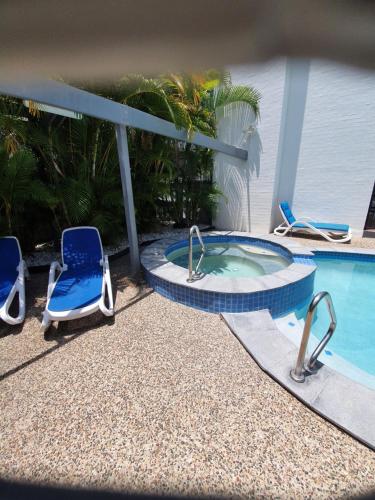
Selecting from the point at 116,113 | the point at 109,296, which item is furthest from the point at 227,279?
the point at 116,113

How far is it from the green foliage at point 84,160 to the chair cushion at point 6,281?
1.18 m

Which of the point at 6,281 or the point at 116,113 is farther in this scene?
the point at 6,281

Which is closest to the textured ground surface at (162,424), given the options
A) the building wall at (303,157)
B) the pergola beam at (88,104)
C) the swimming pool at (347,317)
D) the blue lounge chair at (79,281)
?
the blue lounge chair at (79,281)

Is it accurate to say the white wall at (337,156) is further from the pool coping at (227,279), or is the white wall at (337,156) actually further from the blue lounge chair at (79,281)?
the blue lounge chair at (79,281)

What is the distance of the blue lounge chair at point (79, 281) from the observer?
3.03 m

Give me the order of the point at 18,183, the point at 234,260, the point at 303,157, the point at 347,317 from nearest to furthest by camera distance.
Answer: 1. the point at 347,317
2. the point at 18,183
3. the point at 234,260
4. the point at 303,157

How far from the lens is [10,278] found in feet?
12.1

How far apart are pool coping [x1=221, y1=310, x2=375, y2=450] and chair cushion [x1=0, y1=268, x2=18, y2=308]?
11.0 feet

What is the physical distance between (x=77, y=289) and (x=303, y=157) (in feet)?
26.3

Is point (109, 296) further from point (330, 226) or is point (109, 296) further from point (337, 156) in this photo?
point (337, 156)

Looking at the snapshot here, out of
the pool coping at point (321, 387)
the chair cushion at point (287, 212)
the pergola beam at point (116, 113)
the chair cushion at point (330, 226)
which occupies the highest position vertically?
the pergola beam at point (116, 113)

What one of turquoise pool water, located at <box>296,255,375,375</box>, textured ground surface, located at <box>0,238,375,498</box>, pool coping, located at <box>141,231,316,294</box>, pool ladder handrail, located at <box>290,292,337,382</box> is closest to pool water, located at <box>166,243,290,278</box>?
pool coping, located at <box>141,231,316,294</box>

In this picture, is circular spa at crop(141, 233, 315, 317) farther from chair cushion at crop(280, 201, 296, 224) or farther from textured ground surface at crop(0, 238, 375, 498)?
chair cushion at crop(280, 201, 296, 224)

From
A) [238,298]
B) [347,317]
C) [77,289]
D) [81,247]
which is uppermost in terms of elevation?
[81,247]
